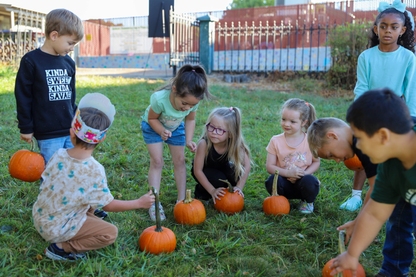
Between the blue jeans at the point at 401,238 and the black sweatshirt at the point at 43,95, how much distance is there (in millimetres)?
2689

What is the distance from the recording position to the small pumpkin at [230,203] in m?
3.80

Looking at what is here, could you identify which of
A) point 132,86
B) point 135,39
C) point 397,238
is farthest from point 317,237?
point 135,39

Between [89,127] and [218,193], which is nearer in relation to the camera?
[89,127]

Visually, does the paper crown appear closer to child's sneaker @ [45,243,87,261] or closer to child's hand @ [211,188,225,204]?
child's sneaker @ [45,243,87,261]

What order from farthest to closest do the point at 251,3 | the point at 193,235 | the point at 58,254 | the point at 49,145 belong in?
the point at 251,3 < the point at 49,145 < the point at 193,235 < the point at 58,254

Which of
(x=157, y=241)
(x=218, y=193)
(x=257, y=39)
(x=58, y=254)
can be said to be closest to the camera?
(x=58, y=254)

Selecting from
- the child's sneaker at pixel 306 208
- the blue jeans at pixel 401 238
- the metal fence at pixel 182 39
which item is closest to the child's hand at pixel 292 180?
the child's sneaker at pixel 306 208

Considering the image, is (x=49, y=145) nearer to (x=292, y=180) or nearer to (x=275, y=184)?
(x=275, y=184)

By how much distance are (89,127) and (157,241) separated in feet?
3.17

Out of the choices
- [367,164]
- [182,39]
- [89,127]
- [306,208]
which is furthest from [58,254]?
[182,39]

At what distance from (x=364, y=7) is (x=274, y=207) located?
16.4 metres

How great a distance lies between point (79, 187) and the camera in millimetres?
2566

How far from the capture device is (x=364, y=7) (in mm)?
17703

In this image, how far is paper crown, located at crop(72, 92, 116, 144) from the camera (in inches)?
99.0
